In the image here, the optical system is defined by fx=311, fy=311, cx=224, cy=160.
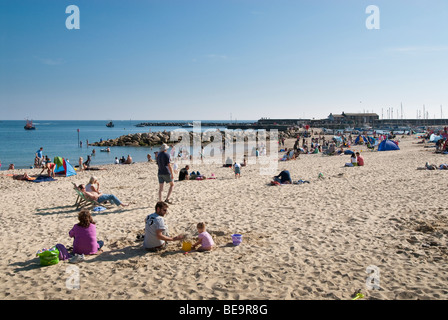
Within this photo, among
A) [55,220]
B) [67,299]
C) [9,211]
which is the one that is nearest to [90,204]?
[55,220]

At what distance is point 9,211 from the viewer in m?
9.06

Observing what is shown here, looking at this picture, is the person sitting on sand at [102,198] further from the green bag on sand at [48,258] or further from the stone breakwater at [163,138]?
the stone breakwater at [163,138]

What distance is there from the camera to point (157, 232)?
5.55 meters

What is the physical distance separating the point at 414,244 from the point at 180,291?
4329 mm

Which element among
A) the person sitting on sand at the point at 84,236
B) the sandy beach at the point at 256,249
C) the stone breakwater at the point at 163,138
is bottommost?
the sandy beach at the point at 256,249

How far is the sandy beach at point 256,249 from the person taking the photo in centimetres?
417

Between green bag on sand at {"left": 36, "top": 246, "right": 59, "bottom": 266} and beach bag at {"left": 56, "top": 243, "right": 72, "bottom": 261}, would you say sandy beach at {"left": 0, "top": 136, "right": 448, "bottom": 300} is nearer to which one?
green bag on sand at {"left": 36, "top": 246, "right": 59, "bottom": 266}

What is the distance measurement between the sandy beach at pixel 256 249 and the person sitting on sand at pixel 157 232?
18 cm

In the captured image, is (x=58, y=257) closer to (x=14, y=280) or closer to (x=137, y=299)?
(x=14, y=280)

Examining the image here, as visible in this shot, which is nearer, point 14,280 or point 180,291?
point 180,291

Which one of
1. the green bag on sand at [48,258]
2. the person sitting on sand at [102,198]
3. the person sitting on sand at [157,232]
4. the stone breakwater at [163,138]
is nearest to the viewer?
the green bag on sand at [48,258]

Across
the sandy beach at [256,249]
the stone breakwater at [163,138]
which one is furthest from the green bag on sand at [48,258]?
the stone breakwater at [163,138]

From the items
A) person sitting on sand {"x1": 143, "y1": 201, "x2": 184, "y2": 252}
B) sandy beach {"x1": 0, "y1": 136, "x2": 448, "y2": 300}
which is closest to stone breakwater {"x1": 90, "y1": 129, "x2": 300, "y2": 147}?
sandy beach {"x1": 0, "y1": 136, "x2": 448, "y2": 300}
